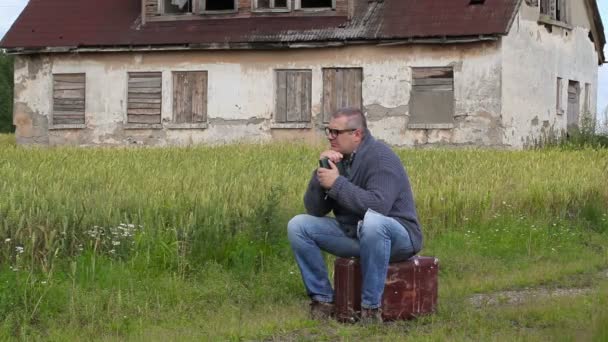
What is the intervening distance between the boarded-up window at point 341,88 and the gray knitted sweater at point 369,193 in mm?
20894

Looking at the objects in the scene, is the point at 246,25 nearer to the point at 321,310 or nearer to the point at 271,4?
the point at 271,4

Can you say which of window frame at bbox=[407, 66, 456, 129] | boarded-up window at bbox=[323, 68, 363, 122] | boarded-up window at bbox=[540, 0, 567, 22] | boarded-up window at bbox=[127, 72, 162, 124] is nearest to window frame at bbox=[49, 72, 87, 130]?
boarded-up window at bbox=[127, 72, 162, 124]

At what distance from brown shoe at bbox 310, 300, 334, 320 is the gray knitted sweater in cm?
56

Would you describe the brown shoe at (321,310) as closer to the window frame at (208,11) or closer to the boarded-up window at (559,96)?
the window frame at (208,11)

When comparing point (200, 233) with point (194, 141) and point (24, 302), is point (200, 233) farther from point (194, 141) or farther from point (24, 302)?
point (194, 141)

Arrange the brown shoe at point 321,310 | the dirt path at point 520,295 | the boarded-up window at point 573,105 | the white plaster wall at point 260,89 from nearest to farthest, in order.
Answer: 1. the brown shoe at point 321,310
2. the dirt path at point 520,295
3. the white plaster wall at point 260,89
4. the boarded-up window at point 573,105

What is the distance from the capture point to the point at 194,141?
30.6 meters

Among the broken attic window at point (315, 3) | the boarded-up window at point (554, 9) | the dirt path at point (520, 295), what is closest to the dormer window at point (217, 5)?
the broken attic window at point (315, 3)

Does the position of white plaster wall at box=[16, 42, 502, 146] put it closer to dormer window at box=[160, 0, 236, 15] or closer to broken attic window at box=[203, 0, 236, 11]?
dormer window at box=[160, 0, 236, 15]

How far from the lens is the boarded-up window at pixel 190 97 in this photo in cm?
3066

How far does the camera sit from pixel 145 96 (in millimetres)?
31062

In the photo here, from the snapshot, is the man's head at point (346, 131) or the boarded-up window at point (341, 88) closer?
the man's head at point (346, 131)

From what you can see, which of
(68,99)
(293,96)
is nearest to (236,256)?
(293,96)

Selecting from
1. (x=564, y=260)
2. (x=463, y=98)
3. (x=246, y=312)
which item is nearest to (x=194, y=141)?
(x=463, y=98)
